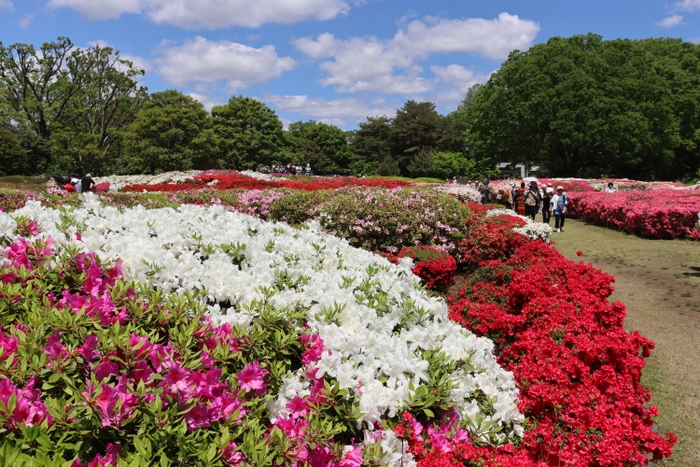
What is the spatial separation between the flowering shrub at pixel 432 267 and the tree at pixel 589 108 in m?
31.5

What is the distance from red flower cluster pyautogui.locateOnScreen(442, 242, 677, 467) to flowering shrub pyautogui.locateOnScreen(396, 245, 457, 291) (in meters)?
1.30

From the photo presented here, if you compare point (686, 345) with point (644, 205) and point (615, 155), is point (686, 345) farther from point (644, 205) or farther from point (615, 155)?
point (615, 155)

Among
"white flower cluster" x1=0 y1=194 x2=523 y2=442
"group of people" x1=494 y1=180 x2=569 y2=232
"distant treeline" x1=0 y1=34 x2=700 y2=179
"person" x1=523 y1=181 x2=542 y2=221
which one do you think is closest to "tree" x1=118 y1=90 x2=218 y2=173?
"distant treeline" x1=0 y1=34 x2=700 y2=179

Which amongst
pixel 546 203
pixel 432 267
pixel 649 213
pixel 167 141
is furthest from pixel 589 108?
pixel 432 267

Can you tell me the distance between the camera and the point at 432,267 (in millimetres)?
6402

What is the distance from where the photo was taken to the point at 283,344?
7.30 ft

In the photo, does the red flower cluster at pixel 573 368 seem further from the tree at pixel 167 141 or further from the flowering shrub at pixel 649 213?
the tree at pixel 167 141

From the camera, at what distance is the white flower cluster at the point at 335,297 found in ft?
7.37

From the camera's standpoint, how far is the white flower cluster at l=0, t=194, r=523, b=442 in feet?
7.37

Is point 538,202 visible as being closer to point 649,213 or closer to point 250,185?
point 649,213

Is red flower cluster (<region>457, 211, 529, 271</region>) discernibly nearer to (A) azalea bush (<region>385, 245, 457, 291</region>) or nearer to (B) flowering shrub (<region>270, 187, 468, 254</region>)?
(B) flowering shrub (<region>270, 187, 468, 254</region>)

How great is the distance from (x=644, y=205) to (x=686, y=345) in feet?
33.6

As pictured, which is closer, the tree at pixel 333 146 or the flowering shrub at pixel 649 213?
the flowering shrub at pixel 649 213

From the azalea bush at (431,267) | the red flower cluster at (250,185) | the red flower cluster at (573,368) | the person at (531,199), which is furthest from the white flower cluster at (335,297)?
the person at (531,199)
